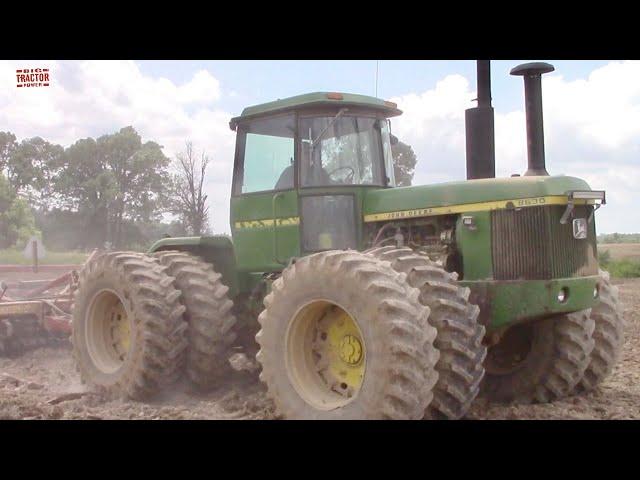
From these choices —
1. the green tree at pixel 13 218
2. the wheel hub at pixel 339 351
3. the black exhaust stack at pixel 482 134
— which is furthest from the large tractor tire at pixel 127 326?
the green tree at pixel 13 218

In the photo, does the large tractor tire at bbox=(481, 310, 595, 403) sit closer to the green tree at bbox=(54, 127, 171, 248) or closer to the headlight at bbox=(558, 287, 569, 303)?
the headlight at bbox=(558, 287, 569, 303)

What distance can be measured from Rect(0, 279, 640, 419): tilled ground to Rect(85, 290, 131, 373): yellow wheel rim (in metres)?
0.45

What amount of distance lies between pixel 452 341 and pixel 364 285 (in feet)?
2.50

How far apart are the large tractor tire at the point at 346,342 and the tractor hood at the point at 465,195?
3.97ft

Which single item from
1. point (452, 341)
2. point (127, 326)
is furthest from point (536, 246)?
point (127, 326)

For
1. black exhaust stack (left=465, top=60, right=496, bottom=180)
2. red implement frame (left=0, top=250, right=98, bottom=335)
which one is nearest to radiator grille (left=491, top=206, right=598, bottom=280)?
black exhaust stack (left=465, top=60, right=496, bottom=180)

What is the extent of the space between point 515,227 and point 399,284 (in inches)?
54.5

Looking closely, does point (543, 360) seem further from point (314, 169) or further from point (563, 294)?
point (314, 169)

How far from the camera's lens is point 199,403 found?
668 centimetres

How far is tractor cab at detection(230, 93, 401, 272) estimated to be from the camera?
266 inches

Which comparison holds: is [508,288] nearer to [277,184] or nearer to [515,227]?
[515,227]

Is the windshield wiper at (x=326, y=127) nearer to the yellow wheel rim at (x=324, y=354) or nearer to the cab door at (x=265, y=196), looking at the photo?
the cab door at (x=265, y=196)

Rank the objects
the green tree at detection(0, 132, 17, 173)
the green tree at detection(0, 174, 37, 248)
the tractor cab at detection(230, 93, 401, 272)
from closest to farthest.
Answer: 1. the tractor cab at detection(230, 93, 401, 272)
2. the green tree at detection(0, 132, 17, 173)
3. the green tree at detection(0, 174, 37, 248)

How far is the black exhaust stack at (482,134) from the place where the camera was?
8266 millimetres
